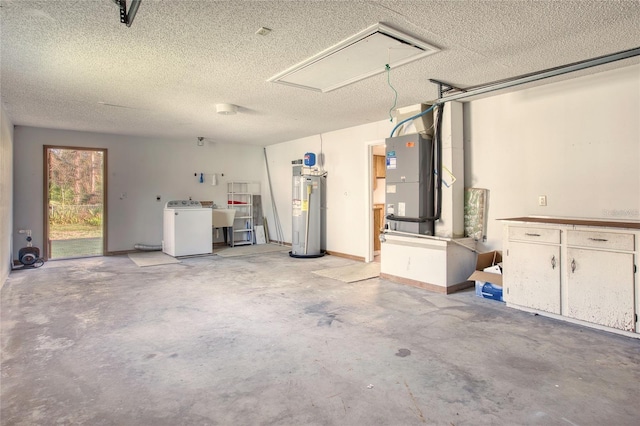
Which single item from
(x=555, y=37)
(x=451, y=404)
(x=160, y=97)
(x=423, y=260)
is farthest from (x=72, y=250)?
(x=555, y=37)

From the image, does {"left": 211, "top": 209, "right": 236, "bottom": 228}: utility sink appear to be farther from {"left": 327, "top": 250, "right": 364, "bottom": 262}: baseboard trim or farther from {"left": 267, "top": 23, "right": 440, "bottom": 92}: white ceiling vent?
{"left": 267, "top": 23, "right": 440, "bottom": 92}: white ceiling vent

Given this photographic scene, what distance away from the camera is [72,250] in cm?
766

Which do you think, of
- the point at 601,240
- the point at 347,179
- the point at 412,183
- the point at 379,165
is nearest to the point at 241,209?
the point at 347,179

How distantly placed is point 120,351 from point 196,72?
2586 mm

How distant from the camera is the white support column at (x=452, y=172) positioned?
451 cm

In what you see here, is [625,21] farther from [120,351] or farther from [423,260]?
[120,351]

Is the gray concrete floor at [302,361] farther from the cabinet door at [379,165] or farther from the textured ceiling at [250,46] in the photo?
the cabinet door at [379,165]

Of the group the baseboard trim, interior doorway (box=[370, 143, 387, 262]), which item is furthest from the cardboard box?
interior doorway (box=[370, 143, 387, 262])

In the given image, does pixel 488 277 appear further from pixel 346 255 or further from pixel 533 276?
pixel 346 255

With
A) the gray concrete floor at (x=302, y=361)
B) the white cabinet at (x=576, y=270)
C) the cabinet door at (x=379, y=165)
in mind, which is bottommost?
the gray concrete floor at (x=302, y=361)

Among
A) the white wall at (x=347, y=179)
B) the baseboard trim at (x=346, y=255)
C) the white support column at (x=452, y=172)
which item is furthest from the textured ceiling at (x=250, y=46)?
the baseboard trim at (x=346, y=255)

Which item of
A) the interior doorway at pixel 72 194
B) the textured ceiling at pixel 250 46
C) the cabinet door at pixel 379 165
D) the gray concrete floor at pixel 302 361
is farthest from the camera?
the interior doorway at pixel 72 194

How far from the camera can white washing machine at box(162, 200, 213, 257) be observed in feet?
21.9

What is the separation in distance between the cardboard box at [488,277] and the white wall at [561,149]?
0.30 metres
